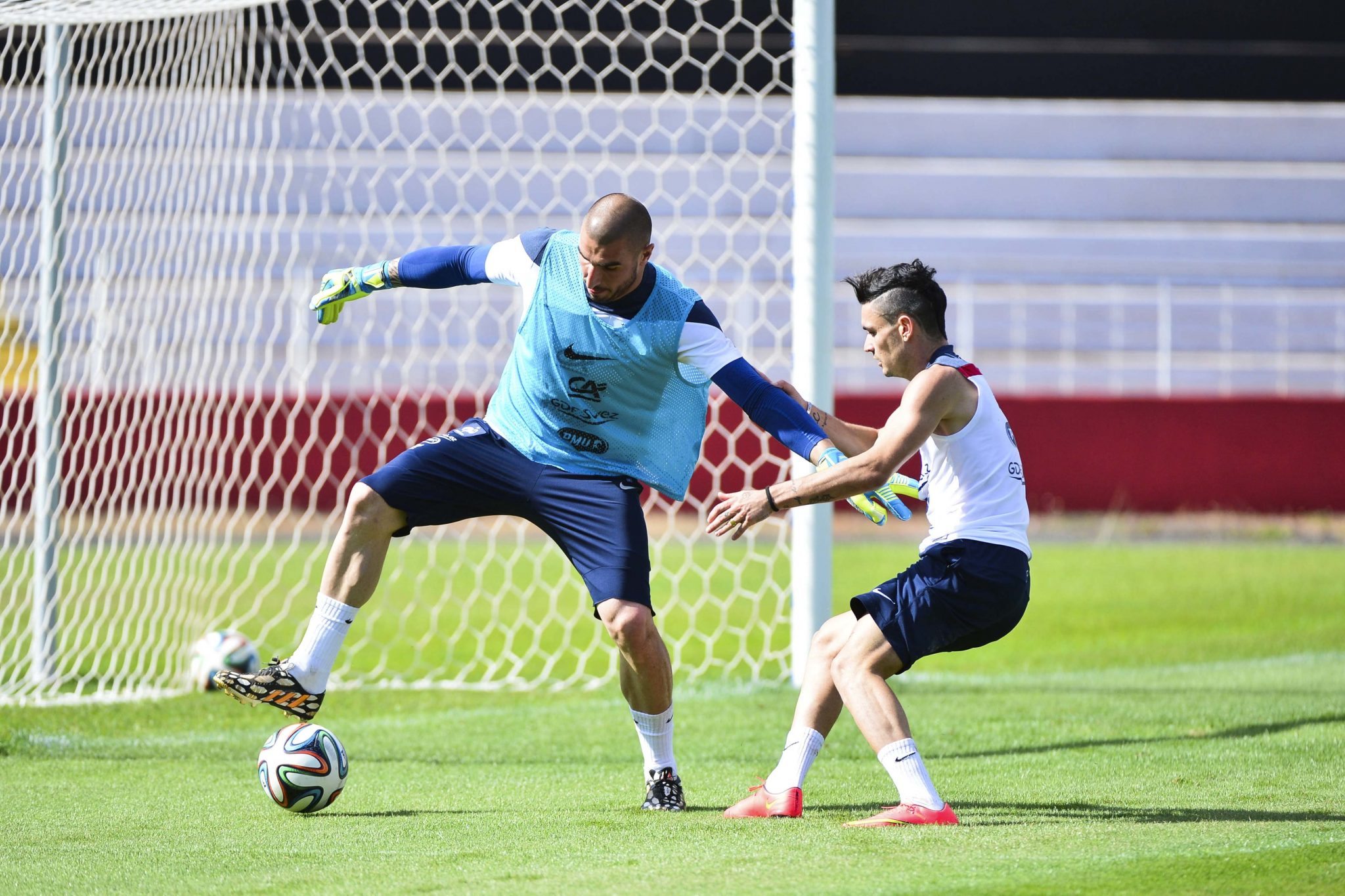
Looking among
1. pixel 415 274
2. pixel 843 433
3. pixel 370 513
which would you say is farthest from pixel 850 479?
pixel 415 274

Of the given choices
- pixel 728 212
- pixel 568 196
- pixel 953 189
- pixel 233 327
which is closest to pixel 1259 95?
pixel 953 189

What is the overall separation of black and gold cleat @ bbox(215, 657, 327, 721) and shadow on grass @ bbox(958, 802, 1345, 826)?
159 cm

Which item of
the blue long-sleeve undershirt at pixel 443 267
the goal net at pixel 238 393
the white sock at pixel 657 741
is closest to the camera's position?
the white sock at pixel 657 741

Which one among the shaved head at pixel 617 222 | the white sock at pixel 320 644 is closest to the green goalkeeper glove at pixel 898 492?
the shaved head at pixel 617 222

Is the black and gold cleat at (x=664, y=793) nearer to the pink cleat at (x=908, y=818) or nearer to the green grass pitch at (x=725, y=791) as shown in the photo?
the green grass pitch at (x=725, y=791)

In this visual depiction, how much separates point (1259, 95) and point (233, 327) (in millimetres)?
15782

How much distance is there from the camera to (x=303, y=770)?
4203mm

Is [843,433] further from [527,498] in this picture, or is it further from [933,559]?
[527,498]

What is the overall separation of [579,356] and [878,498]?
988 mm

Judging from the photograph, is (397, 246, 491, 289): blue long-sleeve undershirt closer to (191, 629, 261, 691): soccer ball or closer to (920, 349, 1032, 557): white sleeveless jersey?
(920, 349, 1032, 557): white sleeveless jersey

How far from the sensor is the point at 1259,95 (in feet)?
73.6

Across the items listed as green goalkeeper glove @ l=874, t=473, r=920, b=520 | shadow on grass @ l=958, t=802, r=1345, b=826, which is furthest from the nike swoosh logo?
shadow on grass @ l=958, t=802, r=1345, b=826

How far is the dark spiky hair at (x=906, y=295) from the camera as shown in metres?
4.02

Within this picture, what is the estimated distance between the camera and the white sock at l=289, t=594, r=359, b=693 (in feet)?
14.3
